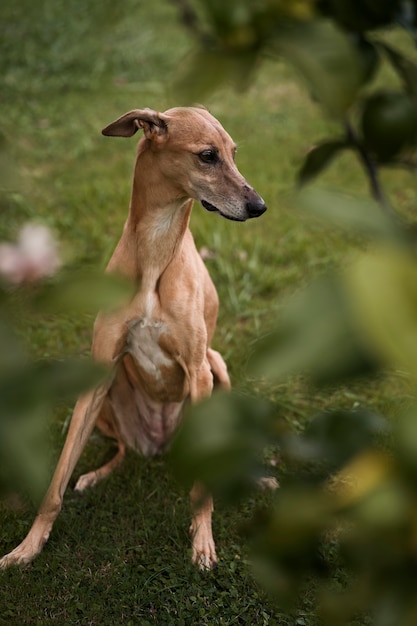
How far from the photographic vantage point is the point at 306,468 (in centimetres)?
103

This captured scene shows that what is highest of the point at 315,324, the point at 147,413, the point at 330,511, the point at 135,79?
the point at 315,324

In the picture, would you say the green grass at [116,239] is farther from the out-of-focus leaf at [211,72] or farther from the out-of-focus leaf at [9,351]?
the out-of-focus leaf at [9,351]

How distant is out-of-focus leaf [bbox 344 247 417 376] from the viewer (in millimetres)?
551

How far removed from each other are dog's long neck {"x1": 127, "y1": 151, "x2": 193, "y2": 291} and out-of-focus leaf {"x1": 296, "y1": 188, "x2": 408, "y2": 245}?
2072 millimetres

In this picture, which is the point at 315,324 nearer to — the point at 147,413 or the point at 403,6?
the point at 403,6

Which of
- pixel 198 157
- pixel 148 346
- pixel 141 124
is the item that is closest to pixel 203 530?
pixel 148 346

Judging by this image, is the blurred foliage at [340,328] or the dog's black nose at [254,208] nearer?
the blurred foliage at [340,328]

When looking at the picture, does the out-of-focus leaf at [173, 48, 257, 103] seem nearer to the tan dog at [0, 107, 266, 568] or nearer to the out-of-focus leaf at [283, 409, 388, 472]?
the out-of-focus leaf at [283, 409, 388, 472]

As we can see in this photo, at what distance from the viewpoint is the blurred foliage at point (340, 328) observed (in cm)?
64

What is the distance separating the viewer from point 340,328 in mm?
652

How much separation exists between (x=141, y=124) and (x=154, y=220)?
0.30 m

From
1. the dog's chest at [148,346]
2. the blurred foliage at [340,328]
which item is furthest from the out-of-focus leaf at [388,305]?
the dog's chest at [148,346]

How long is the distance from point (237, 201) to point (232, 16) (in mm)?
2032

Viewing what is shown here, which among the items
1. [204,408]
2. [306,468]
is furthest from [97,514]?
[204,408]
